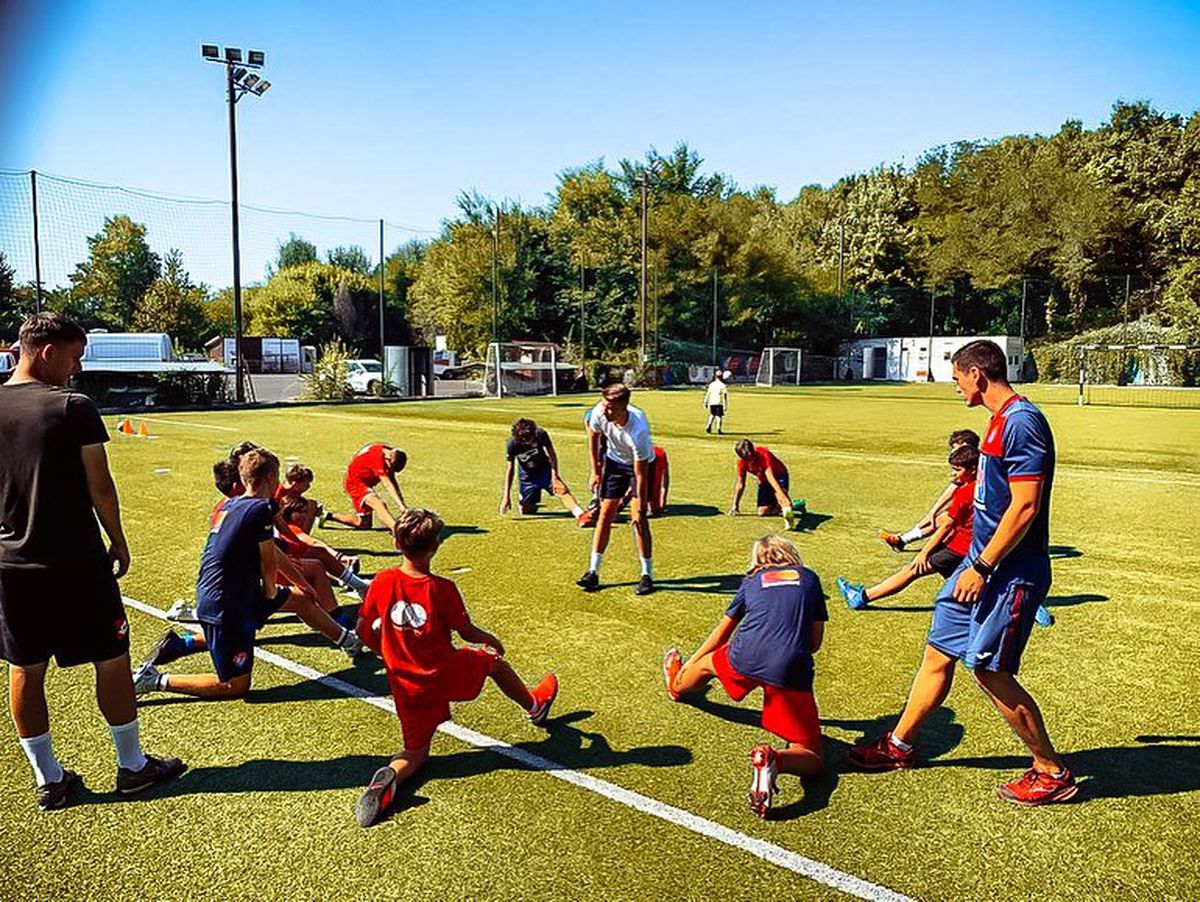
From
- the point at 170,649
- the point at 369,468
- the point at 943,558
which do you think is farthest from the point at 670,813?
the point at 369,468

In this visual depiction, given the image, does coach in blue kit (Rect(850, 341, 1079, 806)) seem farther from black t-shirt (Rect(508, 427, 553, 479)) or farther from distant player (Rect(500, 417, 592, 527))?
black t-shirt (Rect(508, 427, 553, 479))

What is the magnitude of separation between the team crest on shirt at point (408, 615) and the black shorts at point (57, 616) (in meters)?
1.38

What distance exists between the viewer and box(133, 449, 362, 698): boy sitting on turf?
532 cm

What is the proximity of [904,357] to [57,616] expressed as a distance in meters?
73.5

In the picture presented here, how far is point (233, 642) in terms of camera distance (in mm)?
5430

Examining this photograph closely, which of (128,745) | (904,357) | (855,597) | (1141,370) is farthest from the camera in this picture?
(904,357)

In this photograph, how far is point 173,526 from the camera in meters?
10.9

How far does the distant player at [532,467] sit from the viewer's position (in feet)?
37.1

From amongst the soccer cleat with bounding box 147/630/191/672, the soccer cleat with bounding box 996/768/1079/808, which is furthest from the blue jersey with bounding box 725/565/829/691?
the soccer cleat with bounding box 147/630/191/672

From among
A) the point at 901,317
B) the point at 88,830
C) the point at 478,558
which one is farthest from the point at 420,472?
the point at 901,317

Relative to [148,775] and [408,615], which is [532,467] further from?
[148,775]

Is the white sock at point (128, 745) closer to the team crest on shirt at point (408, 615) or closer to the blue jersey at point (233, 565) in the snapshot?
the blue jersey at point (233, 565)

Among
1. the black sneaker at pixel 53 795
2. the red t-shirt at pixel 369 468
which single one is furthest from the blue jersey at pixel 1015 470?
the red t-shirt at pixel 369 468

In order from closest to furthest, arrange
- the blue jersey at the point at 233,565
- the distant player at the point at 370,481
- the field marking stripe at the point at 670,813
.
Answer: the field marking stripe at the point at 670,813
the blue jersey at the point at 233,565
the distant player at the point at 370,481
